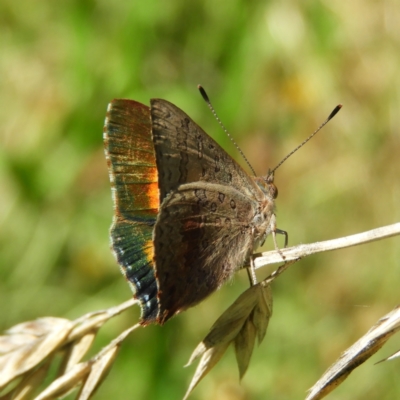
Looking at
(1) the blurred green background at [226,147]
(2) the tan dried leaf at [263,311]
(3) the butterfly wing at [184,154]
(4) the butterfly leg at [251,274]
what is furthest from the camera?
(1) the blurred green background at [226,147]

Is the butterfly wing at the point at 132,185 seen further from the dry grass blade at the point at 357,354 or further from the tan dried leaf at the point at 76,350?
the dry grass blade at the point at 357,354

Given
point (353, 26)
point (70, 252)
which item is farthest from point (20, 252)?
point (353, 26)

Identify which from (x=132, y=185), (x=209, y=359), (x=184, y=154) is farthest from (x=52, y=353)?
(x=184, y=154)

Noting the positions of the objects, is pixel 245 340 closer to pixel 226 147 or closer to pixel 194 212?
pixel 194 212

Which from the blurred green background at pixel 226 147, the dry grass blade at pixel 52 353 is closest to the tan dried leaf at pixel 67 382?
the dry grass blade at pixel 52 353

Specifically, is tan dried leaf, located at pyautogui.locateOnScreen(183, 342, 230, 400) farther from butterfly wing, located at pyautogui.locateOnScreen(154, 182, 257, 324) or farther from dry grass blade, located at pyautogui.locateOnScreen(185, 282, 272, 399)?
butterfly wing, located at pyautogui.locateOnScreen(154, 182, 257, 324)

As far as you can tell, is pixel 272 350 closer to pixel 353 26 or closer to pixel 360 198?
pixel 360 198
